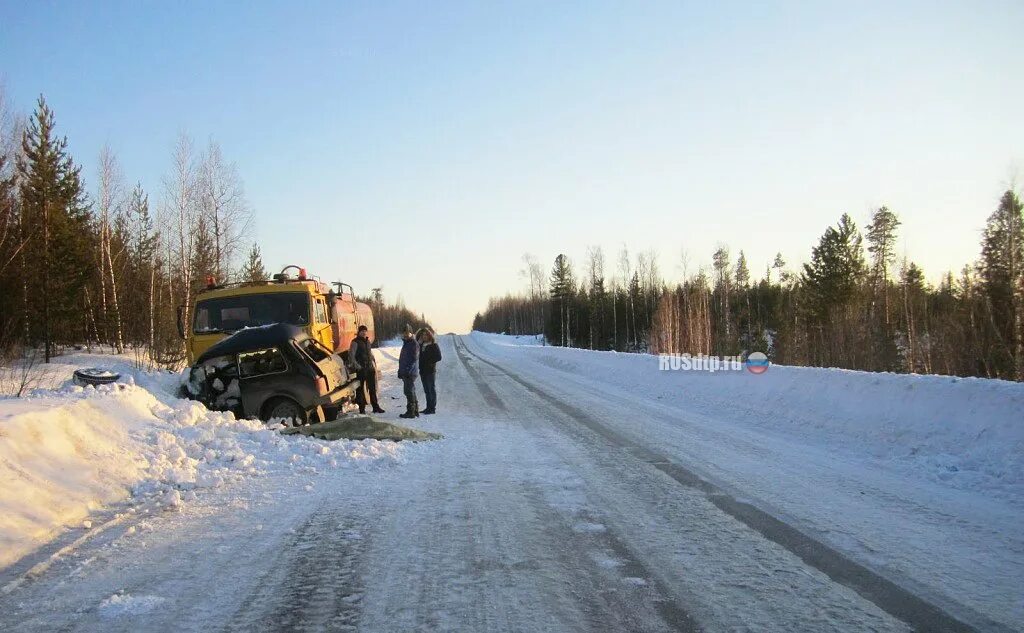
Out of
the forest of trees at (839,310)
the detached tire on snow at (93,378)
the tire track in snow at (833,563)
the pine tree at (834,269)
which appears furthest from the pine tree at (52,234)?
the pine tree at (834,269)

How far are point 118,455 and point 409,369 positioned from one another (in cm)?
633

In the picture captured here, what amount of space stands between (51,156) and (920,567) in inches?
1595

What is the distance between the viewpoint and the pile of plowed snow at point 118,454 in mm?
4902

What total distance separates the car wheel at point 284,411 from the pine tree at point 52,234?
18564mm

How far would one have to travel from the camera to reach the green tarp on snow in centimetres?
850

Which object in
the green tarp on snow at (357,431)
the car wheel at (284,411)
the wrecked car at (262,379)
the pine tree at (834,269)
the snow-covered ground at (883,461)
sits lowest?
the snow-covered ground at (883,461)

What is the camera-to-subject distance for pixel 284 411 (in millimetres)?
9703

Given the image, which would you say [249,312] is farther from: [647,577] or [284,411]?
[647,577]

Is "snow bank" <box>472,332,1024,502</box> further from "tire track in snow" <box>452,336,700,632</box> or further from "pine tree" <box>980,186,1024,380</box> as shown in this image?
"pine tree" <box>980,186,1024,380</box>

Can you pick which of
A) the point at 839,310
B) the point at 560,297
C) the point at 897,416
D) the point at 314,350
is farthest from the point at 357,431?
the point at 560,297

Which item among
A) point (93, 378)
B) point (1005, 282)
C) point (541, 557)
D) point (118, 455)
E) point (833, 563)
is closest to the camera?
point (833, 563)

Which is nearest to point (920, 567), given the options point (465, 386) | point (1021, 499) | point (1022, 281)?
point (1021, 499)

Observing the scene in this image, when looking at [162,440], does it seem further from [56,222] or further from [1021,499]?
[56,222]

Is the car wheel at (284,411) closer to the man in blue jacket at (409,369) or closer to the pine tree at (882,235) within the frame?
the man in blue jacket at (409,369)
